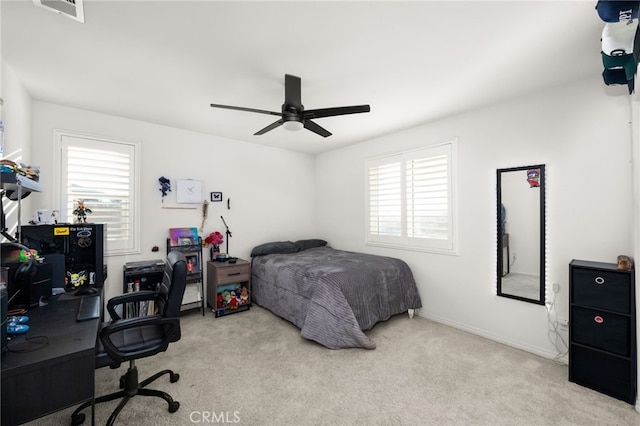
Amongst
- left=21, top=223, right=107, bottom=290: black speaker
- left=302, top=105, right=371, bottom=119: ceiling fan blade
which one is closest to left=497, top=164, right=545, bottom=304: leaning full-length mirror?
left=302, top=105, right=371, bottom=119: ceiling fan blade

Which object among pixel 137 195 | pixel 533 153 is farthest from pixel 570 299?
pixel 137 195

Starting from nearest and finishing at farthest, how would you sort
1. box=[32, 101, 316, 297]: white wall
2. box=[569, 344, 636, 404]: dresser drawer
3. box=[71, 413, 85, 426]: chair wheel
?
box=[71, 413, 85, 426]: chair wheel < box=[569, 344, 636, 404]: dresser drawer < box=[32, 101, 316, 297]: white wall

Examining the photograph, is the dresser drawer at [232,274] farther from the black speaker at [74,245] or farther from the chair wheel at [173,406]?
the chair wheel at [173,406]

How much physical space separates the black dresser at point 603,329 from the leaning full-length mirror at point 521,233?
0.49 m

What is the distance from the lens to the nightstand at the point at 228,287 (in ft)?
12.1

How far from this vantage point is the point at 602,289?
6.92ft

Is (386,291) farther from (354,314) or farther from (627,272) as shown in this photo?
(627,272)

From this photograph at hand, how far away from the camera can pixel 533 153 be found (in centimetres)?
277

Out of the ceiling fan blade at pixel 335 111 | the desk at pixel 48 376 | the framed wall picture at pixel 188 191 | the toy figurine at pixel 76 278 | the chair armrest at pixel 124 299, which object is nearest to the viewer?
the desk at pixel 48 376

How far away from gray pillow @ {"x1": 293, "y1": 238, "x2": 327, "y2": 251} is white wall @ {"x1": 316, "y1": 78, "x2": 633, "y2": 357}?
4.89ft

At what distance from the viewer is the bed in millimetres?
2779

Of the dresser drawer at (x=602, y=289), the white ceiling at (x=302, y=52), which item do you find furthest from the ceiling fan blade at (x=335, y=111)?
the dresser drawer at (x=602, y=289)

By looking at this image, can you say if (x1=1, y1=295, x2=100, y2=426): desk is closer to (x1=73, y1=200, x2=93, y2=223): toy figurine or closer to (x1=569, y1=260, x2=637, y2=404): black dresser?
(x1=73, y1=200, x2=93, y2=223): toy figurine

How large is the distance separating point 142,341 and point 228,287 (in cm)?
203
